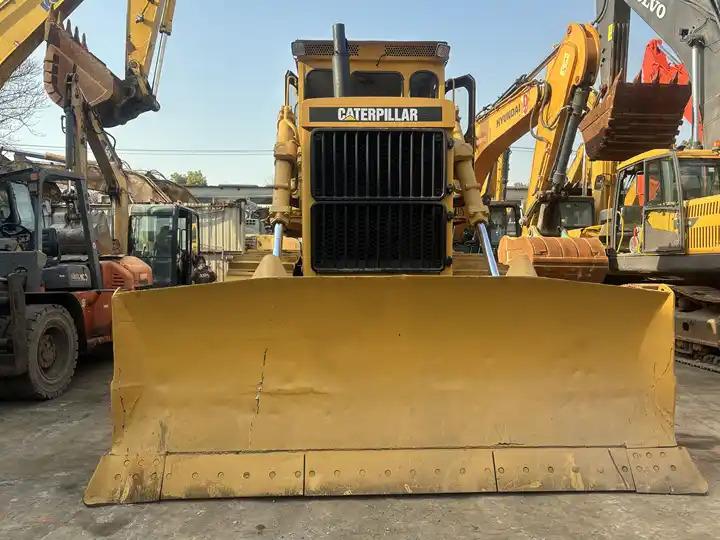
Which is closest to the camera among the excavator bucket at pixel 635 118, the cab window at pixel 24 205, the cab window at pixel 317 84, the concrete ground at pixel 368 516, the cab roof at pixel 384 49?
the concrete ground at pixel 368 516

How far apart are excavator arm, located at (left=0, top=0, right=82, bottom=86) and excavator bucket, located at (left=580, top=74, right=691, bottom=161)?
935 cm

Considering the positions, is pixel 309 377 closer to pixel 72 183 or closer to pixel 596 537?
pixel 596 537

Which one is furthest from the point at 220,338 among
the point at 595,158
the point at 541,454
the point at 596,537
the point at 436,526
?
the point at 595,158

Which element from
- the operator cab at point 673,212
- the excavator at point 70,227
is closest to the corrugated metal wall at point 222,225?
the excavator at point 70,227

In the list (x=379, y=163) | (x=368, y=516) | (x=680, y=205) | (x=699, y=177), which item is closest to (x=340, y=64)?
(x=379, y=163)

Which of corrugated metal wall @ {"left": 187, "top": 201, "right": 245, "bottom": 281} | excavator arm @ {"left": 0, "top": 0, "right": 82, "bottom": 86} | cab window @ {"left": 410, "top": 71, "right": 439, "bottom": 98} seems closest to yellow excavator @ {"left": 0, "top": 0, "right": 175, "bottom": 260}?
excavator arm @ {"left": 0, "top": 0, "right": 82, "bottom": 86}

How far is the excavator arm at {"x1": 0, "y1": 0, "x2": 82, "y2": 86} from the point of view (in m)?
10.2

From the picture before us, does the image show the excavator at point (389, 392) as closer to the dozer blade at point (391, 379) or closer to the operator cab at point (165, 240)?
the dozer blade at point (391, 379)

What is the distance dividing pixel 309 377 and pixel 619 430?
6.04 ft

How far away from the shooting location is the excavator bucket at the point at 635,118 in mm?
9547

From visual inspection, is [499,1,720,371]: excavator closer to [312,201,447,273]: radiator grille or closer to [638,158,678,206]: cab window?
[638,158,678,206]: cab window

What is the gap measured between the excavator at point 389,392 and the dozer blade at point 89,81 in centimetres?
788

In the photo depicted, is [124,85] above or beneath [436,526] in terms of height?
above

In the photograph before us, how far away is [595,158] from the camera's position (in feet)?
35.8
